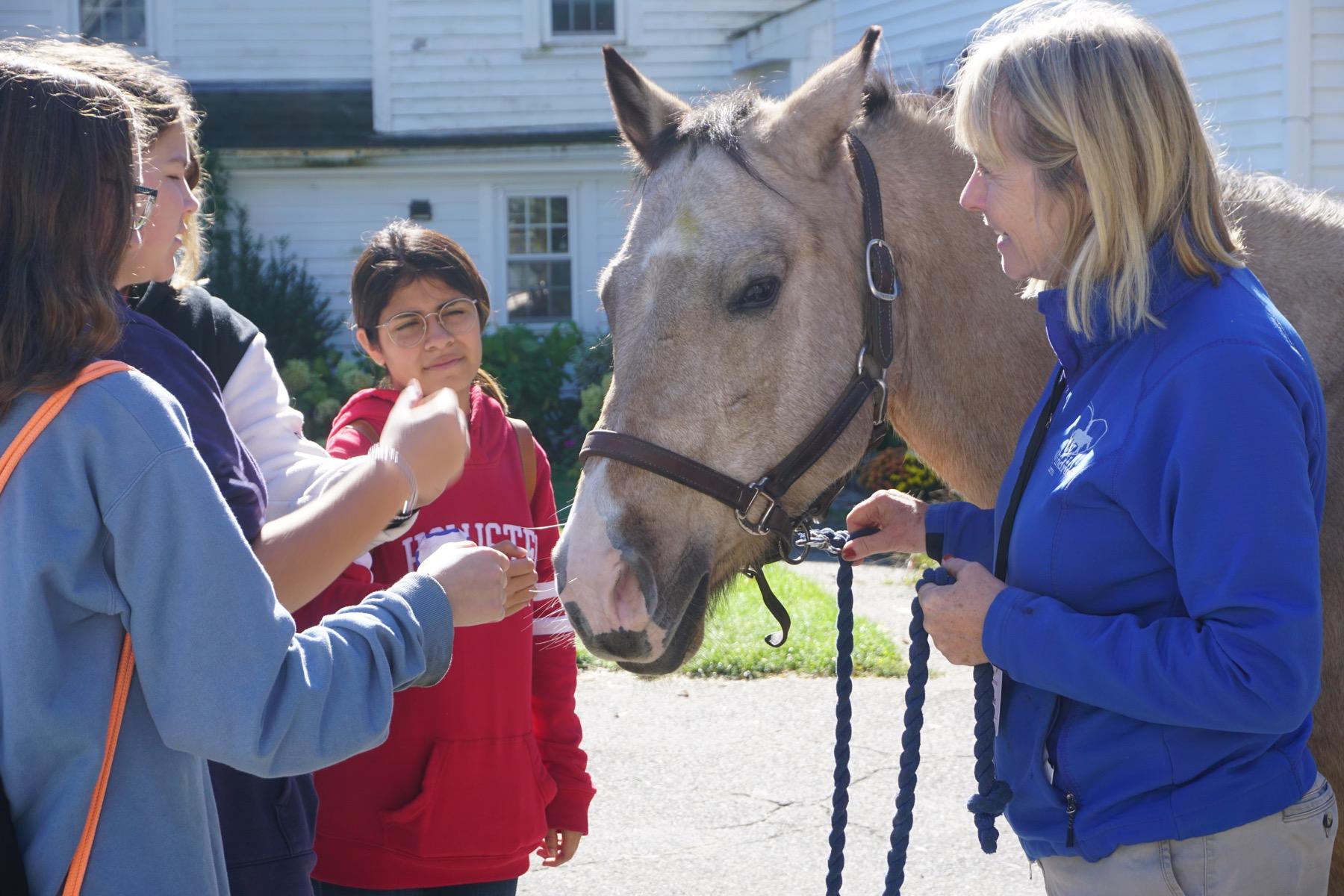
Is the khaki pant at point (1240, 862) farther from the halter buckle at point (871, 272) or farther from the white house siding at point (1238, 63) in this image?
the white house siding at point (1238, 63)

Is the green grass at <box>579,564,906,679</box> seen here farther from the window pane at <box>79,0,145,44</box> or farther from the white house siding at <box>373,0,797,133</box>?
the window pane at <box>79,0,145,44</box>

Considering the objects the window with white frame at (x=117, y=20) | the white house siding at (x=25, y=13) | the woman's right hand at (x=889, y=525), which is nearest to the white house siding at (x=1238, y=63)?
the woman's right hand at (x=889, y=525)

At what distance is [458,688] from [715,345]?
899 mm

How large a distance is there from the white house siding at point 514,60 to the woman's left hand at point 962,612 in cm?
1389

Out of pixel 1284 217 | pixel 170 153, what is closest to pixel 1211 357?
pixel 1284 217

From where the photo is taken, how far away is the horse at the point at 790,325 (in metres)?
2.10

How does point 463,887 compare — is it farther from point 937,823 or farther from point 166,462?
point 937,823

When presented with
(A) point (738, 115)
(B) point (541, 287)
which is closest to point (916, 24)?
(B) point (541, 287)

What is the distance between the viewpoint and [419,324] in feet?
8.68

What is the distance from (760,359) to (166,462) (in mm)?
1159

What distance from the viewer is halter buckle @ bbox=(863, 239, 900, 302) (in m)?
2.29

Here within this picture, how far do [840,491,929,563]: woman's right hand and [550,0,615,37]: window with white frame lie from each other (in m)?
14.0

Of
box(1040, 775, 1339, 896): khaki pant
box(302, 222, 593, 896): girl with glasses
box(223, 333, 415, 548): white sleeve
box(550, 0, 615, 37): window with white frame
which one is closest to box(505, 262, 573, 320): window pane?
box(550, 0, 615, 37): window with white frame

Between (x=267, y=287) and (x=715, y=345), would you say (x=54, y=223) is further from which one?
(x=267, y=287)
